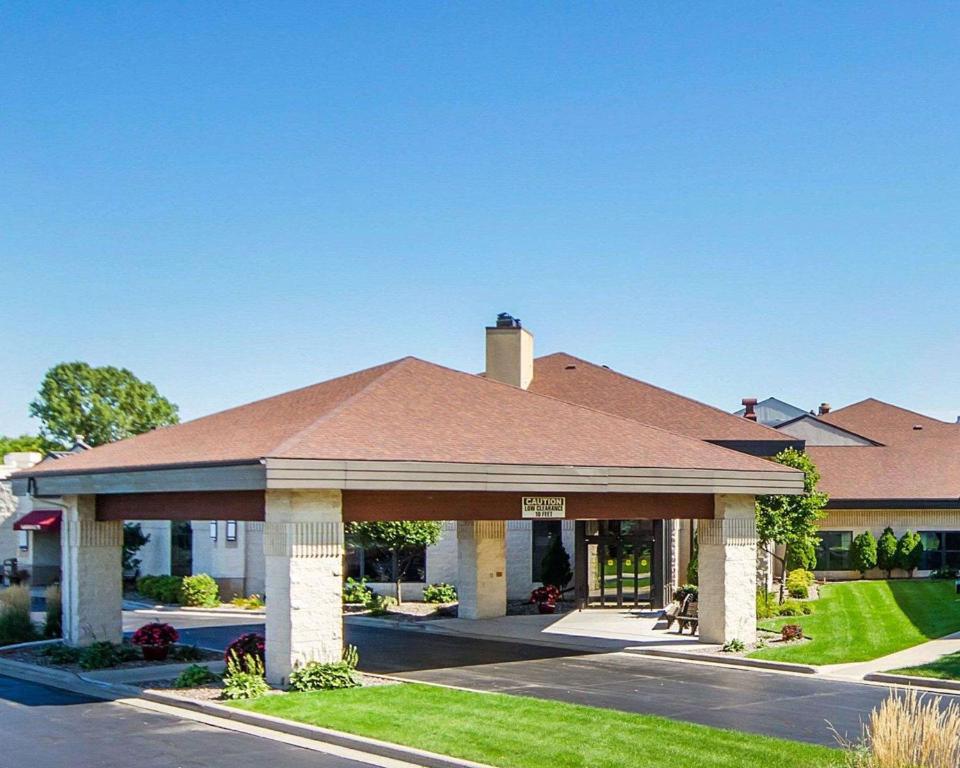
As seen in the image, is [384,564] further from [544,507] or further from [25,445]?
[25,445]

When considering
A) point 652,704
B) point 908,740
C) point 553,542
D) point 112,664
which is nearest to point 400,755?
point 652,704

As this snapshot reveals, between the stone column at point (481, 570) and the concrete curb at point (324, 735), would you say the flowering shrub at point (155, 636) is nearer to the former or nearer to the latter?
the concrete curb at point (324, 735)

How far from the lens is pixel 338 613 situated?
2011 cm

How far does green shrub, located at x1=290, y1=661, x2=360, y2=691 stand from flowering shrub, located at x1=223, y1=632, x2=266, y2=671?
1.26 m

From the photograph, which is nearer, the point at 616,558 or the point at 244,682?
the point at 244,682

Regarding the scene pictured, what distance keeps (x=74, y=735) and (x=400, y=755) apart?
5136 millimetres

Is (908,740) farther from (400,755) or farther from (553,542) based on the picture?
(553,542)

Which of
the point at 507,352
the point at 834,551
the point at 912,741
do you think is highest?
the point at 507,352

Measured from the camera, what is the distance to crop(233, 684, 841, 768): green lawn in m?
14.1

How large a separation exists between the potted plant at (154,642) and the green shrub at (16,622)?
472cm

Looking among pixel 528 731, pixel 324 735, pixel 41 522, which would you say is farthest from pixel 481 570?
pixel 41 522

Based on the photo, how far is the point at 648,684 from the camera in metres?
20.7

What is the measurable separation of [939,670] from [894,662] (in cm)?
154

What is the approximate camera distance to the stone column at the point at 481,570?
34094 millimetres
